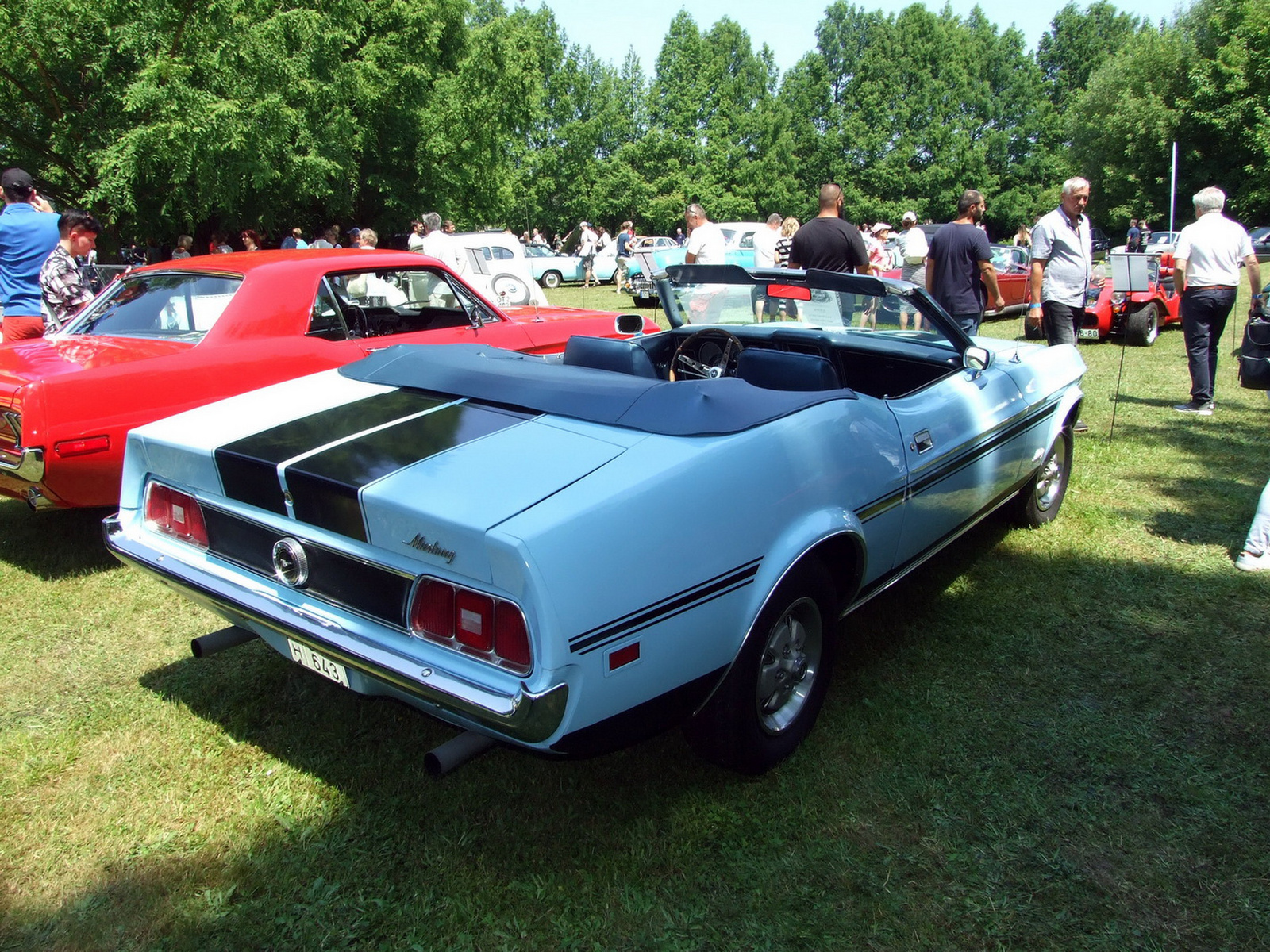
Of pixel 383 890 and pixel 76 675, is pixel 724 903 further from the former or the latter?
pixel 76 675

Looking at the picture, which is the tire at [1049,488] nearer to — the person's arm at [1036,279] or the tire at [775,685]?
the person's arm at [1036,279]

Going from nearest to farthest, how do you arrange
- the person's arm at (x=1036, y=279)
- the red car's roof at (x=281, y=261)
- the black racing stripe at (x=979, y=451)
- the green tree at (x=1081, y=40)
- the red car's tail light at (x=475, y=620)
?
the red car's tail light at (x=475, y=620), the black racing stripe at (x=979, y=451), the red car's roof at (x=281, y=261), the person's arm at (x=1036, y=279), the green tree at (x=1081, y=40)

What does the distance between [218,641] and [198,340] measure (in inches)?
91.5

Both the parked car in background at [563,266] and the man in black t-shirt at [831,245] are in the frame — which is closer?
the man in black t-shirt at [831,245]

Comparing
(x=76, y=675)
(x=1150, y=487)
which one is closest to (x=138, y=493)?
(x=76, y=675)

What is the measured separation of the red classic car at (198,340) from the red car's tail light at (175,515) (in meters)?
1.34

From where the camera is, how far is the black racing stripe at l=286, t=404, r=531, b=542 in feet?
7.52

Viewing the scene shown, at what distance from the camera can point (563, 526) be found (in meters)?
2.01

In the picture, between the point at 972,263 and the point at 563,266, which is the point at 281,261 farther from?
the point at 563,266

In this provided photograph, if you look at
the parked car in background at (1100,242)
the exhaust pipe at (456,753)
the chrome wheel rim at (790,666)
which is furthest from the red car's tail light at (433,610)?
the parked car in background at (1100,242)

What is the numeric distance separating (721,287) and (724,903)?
255 centimetres

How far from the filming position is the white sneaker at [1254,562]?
419cm

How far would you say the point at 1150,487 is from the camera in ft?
18.0

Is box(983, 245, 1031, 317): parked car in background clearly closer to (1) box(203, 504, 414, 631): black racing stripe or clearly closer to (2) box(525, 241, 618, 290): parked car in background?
(2) box(525, 241, 618, 290): parked car in background
